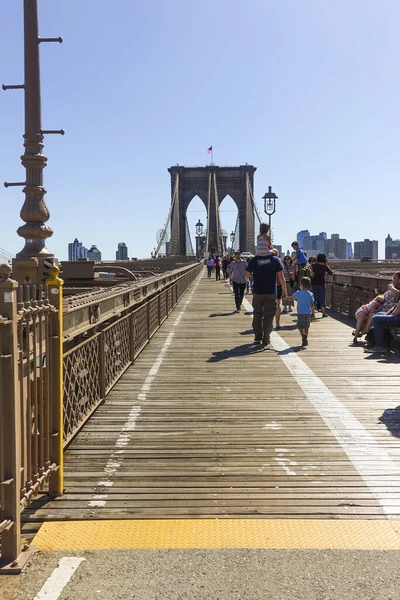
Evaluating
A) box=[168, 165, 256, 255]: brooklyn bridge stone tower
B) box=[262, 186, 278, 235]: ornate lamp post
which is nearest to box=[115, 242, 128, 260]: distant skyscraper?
box=[168, 165, 256, 255]: brooklyn bridge stone tower

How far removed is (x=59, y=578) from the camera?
3.37 m

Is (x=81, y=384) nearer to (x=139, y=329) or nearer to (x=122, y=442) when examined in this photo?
(x=122, y=442)

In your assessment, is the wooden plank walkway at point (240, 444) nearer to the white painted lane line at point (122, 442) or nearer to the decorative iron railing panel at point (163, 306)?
the white painted lane line at point (122, 442)

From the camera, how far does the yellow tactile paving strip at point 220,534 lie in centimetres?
371

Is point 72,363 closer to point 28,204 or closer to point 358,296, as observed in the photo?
point 28,204

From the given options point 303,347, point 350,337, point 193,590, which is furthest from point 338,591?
point 350,337

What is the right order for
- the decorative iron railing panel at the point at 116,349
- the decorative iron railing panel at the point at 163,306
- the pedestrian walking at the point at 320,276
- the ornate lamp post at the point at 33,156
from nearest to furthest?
the decorative iron railing panel at the point at 116,349
the ornate lamp post at the point at 33,156
the decorative iron railing panel at the point at 163,306
the pedestrian walking at the point at 320,276

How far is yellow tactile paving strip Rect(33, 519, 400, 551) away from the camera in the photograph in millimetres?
3705

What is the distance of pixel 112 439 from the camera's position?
584 cm

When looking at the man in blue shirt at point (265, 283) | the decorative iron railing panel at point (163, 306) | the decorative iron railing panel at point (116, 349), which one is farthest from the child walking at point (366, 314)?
the decorative iron railing panel at point (163, 306)

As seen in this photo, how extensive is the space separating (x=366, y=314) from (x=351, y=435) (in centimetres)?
604

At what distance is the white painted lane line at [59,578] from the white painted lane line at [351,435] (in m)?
1.96

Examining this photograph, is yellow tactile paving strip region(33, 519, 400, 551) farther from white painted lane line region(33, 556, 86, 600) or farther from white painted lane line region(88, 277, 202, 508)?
white painted lane line region(88, 277, 202, 508)

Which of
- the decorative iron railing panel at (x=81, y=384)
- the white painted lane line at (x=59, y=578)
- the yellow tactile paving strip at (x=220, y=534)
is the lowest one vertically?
the white painted lane line at (x=59, y=578)
